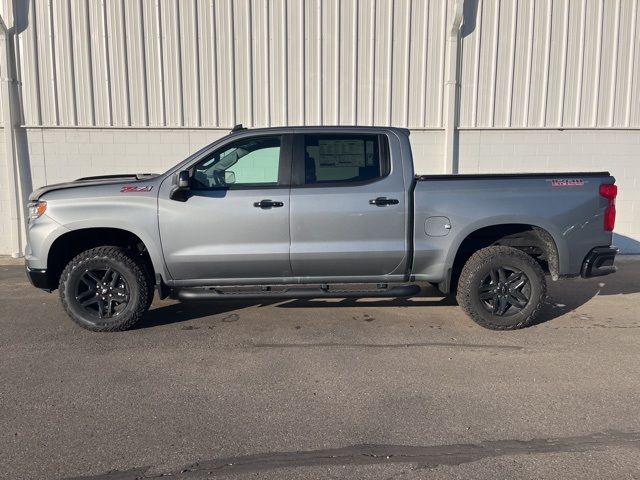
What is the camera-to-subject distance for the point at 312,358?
4.41m

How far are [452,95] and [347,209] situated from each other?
518 cm

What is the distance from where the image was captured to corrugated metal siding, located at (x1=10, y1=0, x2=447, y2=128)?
8711 millimetres

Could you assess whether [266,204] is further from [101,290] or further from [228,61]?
[228,61]

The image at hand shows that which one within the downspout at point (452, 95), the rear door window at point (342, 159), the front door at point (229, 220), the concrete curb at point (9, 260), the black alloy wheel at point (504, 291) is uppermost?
the downspout at point (452, 95)

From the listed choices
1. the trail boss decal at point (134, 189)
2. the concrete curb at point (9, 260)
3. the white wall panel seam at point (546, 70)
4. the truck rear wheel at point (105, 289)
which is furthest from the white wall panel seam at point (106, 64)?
the white wall panel seam at point (546, 70)

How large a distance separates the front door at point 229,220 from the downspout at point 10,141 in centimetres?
559

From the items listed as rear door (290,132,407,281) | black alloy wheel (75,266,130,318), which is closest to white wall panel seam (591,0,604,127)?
rear door (290,132,407,281)

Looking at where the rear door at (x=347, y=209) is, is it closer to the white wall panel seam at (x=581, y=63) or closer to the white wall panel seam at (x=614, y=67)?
the white wall panel seam at (x=581, y=63)

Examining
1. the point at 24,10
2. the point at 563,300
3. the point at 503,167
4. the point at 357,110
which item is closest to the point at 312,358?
the point at 563,300

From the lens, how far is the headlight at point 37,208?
486cm

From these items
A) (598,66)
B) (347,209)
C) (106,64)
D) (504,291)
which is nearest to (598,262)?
(504,291)

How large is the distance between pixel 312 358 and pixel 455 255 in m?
1.84

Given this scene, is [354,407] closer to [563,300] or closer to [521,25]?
[563,300]

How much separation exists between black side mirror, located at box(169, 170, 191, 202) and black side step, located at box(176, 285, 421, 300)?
936mm
